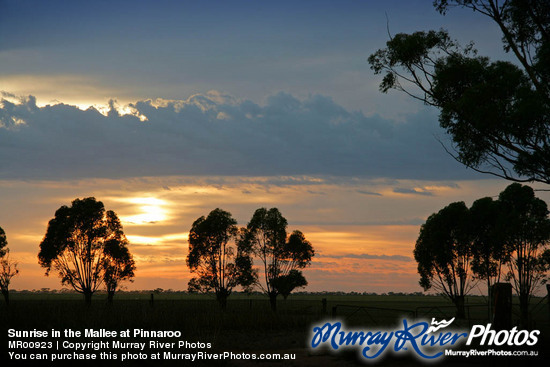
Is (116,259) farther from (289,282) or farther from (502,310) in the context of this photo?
(502,310)

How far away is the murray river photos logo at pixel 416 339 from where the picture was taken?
773 inches

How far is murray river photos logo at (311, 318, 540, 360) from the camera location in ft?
64.4

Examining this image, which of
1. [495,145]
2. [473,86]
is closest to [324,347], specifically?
[495,145]

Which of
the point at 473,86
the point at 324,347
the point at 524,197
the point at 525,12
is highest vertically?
the point at 525,12

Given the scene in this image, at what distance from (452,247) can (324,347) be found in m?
35.0

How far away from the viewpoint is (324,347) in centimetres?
2431

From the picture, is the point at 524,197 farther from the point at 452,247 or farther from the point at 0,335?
the point at 0,335

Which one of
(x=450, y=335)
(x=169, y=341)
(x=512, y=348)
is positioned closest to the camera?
(x=512, y=348)

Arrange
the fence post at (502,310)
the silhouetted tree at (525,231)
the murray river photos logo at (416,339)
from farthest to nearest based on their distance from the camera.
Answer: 1. the silhouetted tree at (525,231)
2. the murray river photos logo at (416,339)
3. the fence post at (502,310)

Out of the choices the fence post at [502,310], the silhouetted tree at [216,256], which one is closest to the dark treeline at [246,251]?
the silhouetted tree at [216,256]

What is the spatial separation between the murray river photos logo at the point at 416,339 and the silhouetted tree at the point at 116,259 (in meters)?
37.0

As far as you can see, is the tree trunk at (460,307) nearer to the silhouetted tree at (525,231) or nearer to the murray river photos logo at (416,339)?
the silhouetted tree at (525,231)

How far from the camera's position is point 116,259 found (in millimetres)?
57094

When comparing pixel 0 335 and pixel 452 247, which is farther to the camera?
pixel 452 247
